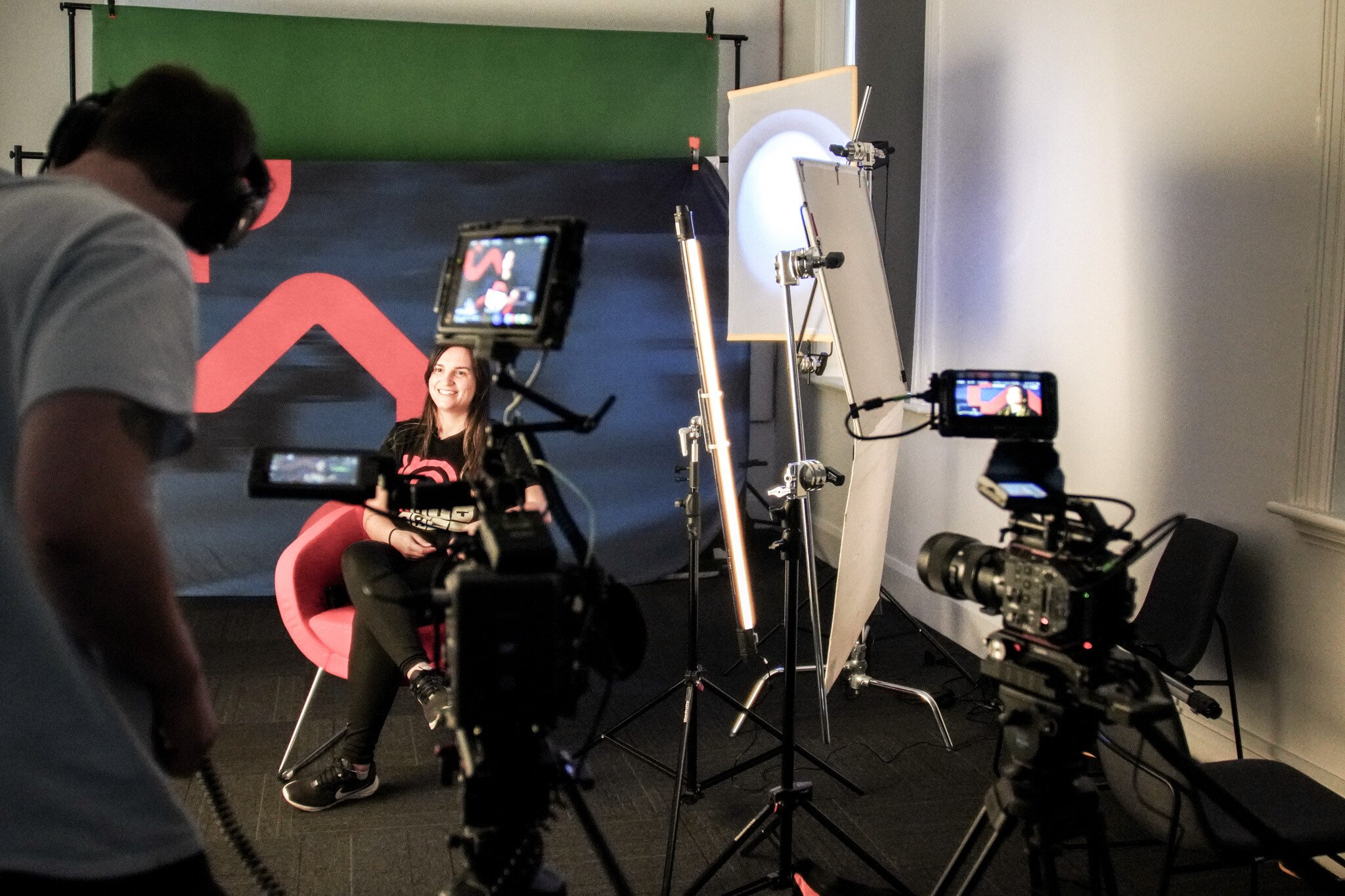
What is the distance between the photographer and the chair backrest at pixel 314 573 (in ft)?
9.61

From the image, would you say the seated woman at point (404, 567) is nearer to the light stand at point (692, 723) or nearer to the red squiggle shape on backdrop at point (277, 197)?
the light stand at point (692, 723)

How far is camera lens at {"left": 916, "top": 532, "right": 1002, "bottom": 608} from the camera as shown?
1612 mm

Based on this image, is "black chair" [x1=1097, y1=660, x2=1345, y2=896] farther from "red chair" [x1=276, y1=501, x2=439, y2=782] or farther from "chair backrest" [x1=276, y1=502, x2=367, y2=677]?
"chair backrest" [x1=276, y1=502, x2=367, y2=677]

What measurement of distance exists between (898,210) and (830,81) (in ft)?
2.77

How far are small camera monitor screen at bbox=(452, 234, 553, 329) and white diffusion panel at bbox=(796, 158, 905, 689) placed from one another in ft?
5.16

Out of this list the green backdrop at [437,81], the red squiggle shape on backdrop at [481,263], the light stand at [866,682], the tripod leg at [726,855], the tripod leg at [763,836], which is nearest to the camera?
the red squiggle shape on backdrop at [481,263]

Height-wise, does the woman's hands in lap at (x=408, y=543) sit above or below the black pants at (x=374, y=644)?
above

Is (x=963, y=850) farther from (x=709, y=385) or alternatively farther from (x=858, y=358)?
(x=858, y=358)

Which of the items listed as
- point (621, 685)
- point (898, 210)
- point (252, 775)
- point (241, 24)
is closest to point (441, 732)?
point (252, 775)

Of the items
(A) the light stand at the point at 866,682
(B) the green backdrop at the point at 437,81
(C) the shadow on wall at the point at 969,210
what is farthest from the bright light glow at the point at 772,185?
(A) the light stand at the point at 866,682

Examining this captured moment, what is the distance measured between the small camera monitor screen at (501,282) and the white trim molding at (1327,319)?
191 cm

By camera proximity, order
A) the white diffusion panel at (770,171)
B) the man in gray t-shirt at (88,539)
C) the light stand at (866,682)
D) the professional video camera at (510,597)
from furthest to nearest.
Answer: the white diffusion panel at (770,171)
the light stand at (866,682)
the professional video camera at (510,597)
the man in gray t-shirt at (88,539)

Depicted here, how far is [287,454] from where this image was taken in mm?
1221

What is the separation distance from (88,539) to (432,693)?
1.87 meters
